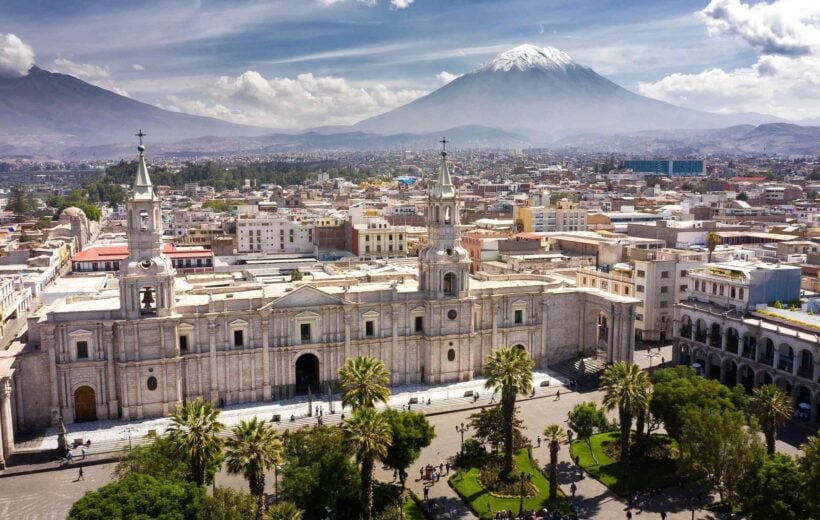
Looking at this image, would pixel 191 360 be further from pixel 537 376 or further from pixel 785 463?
pixel 785 463

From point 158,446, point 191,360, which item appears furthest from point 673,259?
point 158,446

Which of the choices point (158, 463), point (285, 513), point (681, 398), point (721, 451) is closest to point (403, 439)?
point (285, 513)

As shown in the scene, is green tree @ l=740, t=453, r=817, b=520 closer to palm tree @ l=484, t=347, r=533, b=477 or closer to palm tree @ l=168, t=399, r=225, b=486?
palm tree @ l=484, t=347, r=533, b=477

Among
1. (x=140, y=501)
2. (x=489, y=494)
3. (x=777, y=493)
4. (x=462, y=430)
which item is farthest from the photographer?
(x=462, y=430)

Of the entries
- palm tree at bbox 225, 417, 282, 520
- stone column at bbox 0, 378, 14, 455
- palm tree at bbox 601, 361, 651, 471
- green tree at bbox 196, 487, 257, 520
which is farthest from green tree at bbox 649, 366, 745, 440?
stone column at bbox 0, 378, 14, 455

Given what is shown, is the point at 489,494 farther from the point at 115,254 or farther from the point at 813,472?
the point at 115,254

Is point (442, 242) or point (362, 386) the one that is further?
point (442, 242)
